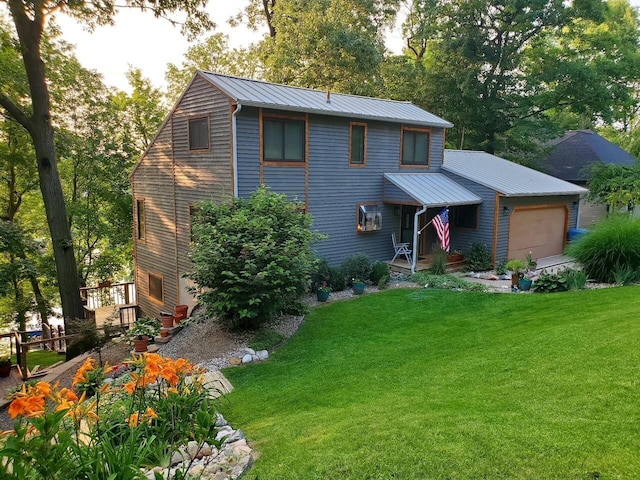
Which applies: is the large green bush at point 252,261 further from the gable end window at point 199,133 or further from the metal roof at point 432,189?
the metal roof at point 432,189

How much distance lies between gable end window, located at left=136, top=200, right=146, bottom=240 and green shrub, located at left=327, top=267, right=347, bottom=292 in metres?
7.41

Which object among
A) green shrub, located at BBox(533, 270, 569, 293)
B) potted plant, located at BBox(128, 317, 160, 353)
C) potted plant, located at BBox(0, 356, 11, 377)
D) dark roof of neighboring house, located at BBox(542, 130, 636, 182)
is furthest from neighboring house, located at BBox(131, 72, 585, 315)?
dark roof of neighboring house, located at BBox(542, 130, 636, 182)

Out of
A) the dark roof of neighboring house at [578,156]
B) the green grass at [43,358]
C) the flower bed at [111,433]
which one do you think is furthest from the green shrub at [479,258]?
the green grass at [43,358]

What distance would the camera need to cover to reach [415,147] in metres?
14.8

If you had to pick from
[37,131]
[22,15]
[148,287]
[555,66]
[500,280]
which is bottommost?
[148,287]

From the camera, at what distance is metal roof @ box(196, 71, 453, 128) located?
419 inches

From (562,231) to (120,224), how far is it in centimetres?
1808

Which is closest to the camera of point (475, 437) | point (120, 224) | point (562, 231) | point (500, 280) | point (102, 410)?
point (475, 437)

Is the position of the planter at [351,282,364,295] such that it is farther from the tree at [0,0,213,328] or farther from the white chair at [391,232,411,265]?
the tree at [0,0,213,328]

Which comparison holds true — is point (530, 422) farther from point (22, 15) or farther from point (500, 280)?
point (22, 15)

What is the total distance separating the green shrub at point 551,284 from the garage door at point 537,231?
4.19 m

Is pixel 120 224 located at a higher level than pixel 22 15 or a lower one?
lower

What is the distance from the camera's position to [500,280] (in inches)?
497

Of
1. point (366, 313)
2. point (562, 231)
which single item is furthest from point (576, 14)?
point (366, 313)
